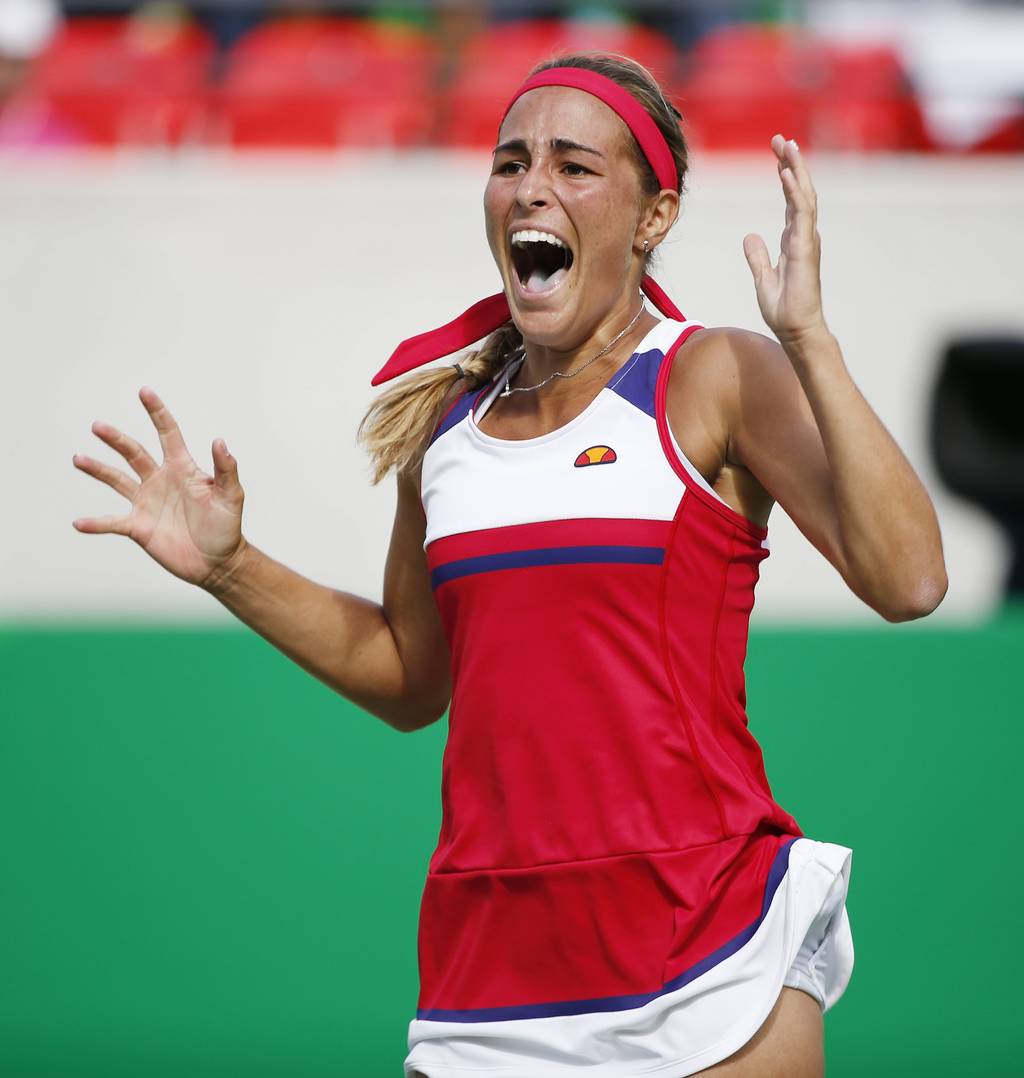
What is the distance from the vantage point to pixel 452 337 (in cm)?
211

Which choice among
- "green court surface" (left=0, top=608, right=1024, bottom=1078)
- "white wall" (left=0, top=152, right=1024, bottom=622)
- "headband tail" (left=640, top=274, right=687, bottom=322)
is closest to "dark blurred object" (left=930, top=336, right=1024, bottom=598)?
"white wall" (left=0, top=152, right=1024, bottom=622)

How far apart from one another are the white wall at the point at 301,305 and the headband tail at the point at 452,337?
3313mm

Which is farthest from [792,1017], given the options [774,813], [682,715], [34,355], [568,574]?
[34,355]

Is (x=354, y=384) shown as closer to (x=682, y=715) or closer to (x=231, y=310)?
(x=231, y=310)

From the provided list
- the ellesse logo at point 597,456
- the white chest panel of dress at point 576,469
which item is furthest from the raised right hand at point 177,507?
the ellesse logo at point 597,456

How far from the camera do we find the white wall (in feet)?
17.9

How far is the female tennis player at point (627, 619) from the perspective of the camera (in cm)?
169

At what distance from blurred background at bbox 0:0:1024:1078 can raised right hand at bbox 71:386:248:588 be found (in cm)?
163

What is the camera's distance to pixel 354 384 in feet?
18.1

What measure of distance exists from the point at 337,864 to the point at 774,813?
2.09 metres

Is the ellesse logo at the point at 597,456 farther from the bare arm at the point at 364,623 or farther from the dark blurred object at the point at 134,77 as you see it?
the dark blurred object at the point at 134,77

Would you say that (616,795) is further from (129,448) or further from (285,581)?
(129,448)

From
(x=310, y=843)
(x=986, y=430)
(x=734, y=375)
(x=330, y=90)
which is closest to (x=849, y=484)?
(x=734, y=375)

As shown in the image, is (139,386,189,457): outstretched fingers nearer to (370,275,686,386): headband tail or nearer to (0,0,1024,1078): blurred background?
(370,275,686,386): headband tail
